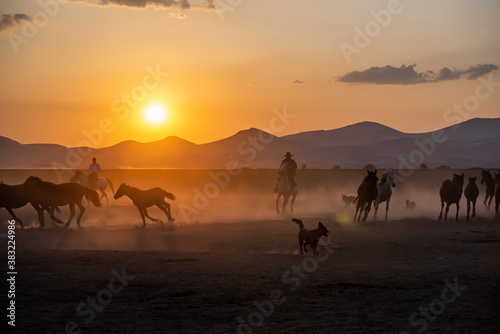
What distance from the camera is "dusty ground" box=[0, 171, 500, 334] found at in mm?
9469

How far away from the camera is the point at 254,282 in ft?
39.9

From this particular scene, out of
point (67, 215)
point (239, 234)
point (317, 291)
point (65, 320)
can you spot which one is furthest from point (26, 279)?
point (67, 215)

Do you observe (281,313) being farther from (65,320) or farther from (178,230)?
(178,230)

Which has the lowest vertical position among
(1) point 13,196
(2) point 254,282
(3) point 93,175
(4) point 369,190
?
(2) point 254,282

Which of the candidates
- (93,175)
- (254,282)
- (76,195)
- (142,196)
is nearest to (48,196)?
(76,195)

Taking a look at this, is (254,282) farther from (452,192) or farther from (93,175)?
(93,175)

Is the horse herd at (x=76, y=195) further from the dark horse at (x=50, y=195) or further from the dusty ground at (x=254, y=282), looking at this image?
the dusty ground at (x=254, y=282)

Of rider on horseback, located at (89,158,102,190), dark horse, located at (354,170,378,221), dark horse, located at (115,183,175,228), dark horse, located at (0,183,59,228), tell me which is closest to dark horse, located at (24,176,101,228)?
dark horse, located at (0,183,59,228)

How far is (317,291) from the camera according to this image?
449 inches

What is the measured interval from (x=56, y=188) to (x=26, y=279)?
33.7 feet

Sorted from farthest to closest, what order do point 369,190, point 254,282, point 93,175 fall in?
point 93,175
point 369,190
point 254,282

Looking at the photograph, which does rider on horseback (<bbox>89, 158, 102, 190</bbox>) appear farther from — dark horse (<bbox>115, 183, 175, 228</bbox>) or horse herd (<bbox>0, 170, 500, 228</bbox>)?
dark horse (<bbox>115, 183, 175, 228</bbox>)

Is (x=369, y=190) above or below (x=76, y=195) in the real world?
above

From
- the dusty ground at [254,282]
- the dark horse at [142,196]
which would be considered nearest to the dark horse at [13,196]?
the dusty ground at [254,282]
